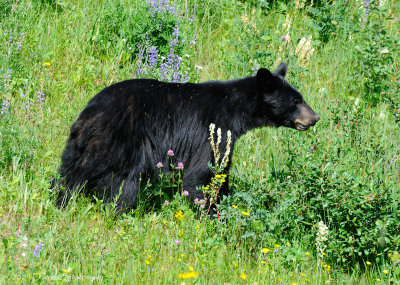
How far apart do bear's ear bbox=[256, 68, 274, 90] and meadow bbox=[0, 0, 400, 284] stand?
Answer: 0.56 metres

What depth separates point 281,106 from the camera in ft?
16.8

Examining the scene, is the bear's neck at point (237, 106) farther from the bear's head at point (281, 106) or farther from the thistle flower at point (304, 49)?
the thistle flower at point (304, 49)

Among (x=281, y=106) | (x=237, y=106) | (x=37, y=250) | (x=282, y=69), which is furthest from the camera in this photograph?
(x=282, y=69)

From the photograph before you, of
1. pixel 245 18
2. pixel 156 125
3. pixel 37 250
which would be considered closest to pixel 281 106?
pixel 156 125

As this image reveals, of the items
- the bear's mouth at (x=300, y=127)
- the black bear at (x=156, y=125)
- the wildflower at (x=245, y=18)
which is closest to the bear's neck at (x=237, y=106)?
the black bear at (x=156, y=125)

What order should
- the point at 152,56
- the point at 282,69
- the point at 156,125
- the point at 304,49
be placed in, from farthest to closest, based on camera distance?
the point at 304,49 → the point at 152,56 → the point at 282,69 → the point at 156,125

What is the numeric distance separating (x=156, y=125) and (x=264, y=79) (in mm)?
1241

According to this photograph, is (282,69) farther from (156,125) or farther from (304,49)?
(156,125)

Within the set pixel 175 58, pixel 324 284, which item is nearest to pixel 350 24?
pixel 175 58

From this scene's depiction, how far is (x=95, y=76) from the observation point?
6.02 metres

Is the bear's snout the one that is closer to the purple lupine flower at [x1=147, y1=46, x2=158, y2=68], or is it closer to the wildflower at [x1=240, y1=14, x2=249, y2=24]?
the purple lupine flower at [x1=147, y1=46, x2=158, y2=68]

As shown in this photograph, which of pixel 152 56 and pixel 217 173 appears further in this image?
pixel 152 56

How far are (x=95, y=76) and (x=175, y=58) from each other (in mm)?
1041

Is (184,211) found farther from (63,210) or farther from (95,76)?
(95,76)
